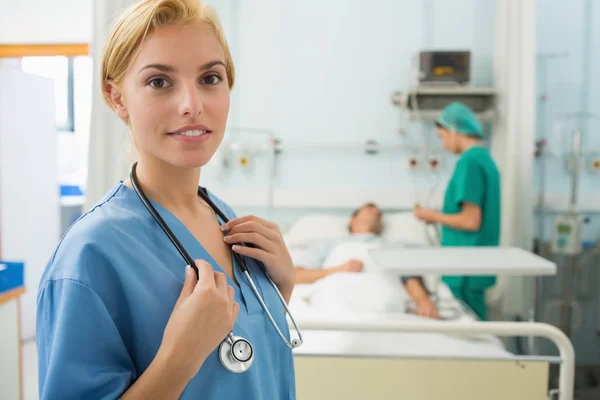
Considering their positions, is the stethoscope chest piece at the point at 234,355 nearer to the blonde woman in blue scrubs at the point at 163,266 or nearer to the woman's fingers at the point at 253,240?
the blonde woman in blue scrubs at the point at 163,266

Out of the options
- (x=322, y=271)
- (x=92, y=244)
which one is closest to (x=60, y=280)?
(x=92, y=244)

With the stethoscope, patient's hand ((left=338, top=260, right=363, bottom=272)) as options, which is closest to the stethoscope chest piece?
the stethoscope

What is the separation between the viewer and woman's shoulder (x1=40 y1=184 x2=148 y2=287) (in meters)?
0.59

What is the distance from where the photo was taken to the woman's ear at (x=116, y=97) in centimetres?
73

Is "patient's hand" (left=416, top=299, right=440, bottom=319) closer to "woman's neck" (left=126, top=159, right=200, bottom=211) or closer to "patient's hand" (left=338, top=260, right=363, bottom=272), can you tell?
"patient's hand" (left=338, top=260, right=363, bottom=272)

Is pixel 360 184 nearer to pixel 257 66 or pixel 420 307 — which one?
pixel 257 66

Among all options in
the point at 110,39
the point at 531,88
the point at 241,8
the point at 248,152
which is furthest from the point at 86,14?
the point at 110,39

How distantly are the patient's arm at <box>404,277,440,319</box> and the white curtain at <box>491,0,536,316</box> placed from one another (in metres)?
0.62

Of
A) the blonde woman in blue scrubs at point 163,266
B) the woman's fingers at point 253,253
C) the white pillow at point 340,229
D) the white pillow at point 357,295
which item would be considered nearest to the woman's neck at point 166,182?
the blonde woman in blue scrubs at point 163,266

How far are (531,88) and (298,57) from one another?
141 cm

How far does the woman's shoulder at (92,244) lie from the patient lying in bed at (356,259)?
154 cm

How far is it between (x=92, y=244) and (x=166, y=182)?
179 millimetres

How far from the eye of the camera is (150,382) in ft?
1.87

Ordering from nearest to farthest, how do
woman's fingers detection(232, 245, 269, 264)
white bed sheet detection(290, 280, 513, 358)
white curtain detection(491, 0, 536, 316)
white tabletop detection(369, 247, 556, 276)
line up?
woman's fingers detection(232, 245, 269, 264) → white tabletop detection(369, 247, 556, 276) → white bed sheet detection(290, 280, 513, 358) → white curtain detection(491, 0, 536, 316)
